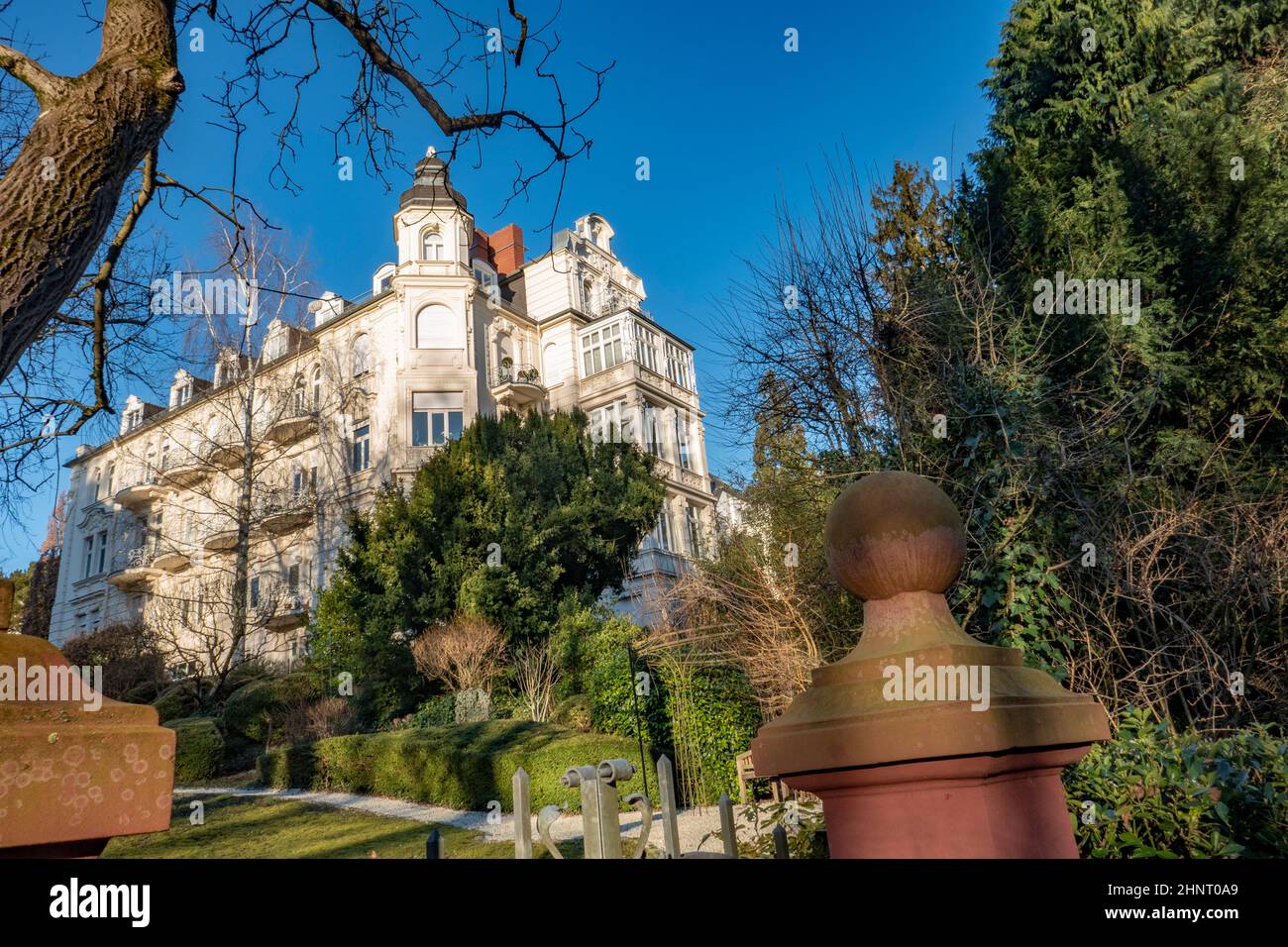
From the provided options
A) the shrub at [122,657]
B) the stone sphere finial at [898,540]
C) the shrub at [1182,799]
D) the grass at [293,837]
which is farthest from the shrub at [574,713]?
the shrub at [122,657]

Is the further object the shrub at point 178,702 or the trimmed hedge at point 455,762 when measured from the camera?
the shrub at point 178,702

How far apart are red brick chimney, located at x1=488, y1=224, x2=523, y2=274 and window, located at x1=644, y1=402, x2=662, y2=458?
1032 centimetres

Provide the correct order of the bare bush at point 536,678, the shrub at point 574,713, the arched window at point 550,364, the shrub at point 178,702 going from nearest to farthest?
the shrub at point 574,713 < the bare bush at point 536,678 < the shrub at point 178,702 < the arched window at point 550,364

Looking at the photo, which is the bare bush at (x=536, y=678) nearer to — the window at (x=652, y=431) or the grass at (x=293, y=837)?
the grass at (x=293, y=837)

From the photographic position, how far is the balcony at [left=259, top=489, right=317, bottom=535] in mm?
25578

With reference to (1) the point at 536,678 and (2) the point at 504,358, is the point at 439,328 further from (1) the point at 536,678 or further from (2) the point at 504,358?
(1) the point at 536,678

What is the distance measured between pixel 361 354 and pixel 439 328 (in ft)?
10.6

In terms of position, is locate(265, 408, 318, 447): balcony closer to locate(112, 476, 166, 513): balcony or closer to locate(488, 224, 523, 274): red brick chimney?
locate(112, 476, 166, 513): balcony

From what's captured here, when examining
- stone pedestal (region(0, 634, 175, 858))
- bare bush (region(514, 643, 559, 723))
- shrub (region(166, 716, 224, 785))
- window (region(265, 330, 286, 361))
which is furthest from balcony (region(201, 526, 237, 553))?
stone pedestal (region(0, 634, 175, 858))

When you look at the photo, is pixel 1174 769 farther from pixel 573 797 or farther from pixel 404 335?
pixel 404 335

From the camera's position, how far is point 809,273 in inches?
377

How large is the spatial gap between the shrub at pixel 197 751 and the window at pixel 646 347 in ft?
61.3

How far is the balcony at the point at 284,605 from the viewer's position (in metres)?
26.2

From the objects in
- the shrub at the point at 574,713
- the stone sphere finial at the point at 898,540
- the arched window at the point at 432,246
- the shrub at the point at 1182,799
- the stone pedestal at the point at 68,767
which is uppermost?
the arched window at the point at 432,246
